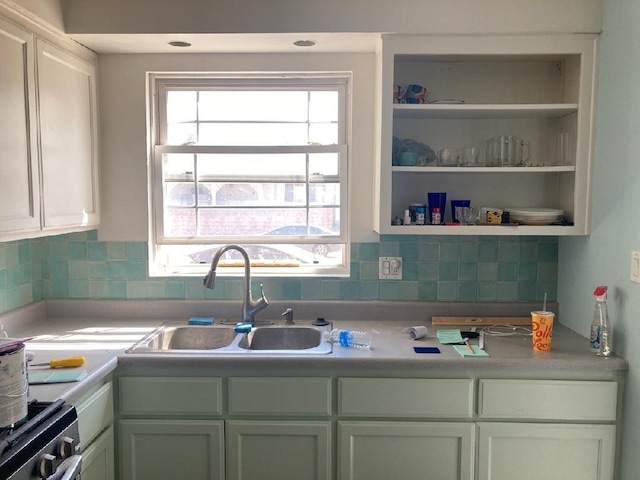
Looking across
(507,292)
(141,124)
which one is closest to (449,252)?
(507,292)

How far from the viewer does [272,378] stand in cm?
187

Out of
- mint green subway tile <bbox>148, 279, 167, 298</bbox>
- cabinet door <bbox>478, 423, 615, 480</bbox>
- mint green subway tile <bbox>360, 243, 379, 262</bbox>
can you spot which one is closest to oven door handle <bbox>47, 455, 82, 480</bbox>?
mint green subway tile <bbox>148, 279, 167, 298</bbox>

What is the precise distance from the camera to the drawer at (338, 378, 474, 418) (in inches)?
72.8

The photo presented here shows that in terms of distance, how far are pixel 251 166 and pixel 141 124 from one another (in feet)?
1.82

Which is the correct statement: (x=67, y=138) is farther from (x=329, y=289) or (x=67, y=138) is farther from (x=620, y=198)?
(x=620, y=198)

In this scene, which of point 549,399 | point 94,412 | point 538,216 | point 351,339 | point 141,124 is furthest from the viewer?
point 141,124

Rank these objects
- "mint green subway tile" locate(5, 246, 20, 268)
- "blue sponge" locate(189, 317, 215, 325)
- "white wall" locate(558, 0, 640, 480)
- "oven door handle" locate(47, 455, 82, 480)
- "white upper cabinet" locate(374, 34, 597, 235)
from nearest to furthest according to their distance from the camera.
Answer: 1. "oven door handle" locate(47, 455, 82, 480)
2. "white wall" locate(558, 0, 640, 480)
3. "white upper cabinet" locate(374, 34, 597, 235)
4. "mint green subway tile" locate(5, 246, 20, 268)
5. "blue sponge" locate(189, 317, 215, 325)

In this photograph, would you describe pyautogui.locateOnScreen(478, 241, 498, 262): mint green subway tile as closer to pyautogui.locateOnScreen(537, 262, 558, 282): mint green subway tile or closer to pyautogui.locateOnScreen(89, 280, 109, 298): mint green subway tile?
pyautogui.locateOnScreen(537, 262, 558, 282): mint green subway tile

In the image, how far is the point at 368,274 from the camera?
8.01 ft

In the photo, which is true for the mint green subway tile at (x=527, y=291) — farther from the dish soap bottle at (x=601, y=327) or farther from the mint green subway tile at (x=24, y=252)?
the mint green subway tile at (x=24, y=252)

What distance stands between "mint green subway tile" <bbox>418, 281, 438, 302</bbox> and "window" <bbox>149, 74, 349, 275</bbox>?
39 cm

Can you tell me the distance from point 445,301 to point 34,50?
6.61ft

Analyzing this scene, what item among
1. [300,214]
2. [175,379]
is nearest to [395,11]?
[300,214]

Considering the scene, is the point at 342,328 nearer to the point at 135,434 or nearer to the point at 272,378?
the point at 272,378
